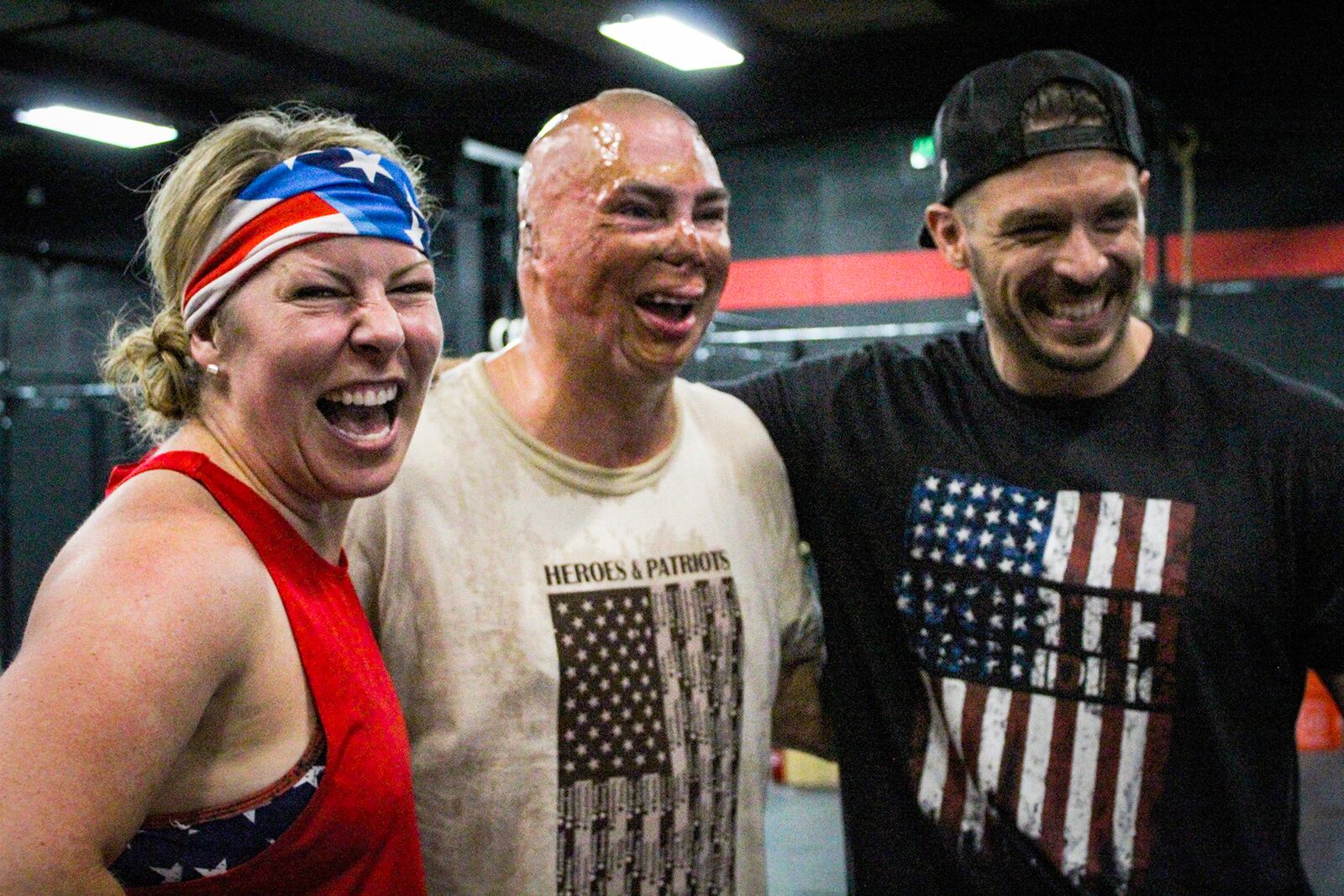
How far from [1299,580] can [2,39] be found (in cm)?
831

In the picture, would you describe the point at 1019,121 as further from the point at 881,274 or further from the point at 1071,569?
the point at 881,274

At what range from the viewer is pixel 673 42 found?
6.87m

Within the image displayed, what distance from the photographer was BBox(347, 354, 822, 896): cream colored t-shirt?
161cm

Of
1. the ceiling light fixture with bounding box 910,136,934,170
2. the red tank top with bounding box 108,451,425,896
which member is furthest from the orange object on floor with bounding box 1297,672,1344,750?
the red tank top with bounding box 108,451,425,896

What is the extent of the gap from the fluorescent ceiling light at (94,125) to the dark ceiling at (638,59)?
150 mm

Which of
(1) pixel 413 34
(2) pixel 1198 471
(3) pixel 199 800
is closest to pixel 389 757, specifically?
(3) pixel 199 800

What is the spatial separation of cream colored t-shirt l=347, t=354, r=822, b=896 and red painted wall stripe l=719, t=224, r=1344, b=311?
21.0ft

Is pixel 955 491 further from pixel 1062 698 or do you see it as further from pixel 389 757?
pixel 389 757

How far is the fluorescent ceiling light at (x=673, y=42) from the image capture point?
6.56 meters

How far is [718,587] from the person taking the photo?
1.77m

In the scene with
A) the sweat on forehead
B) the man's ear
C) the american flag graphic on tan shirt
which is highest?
the sweat on forehead

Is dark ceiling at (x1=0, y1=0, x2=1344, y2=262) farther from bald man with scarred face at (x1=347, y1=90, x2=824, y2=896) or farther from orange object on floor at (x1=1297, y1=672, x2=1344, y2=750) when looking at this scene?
bald man with scarred face at (x1=347, y1=90, x2=824, y2=896)

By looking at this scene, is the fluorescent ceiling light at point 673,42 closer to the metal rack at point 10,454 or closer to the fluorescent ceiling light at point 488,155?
the fluorescent ceiling light at point 488,155

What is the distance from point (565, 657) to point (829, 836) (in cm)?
405
